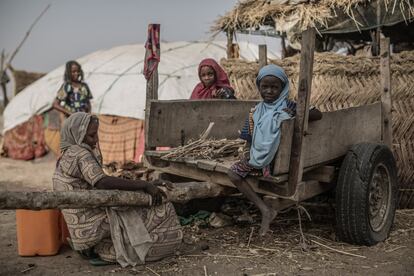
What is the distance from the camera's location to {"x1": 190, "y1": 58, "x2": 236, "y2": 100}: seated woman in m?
5.41

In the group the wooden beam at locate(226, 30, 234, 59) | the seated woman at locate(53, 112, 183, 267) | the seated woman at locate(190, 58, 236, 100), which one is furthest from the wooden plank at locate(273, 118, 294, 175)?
the wooden beam at locate(226, 30, 234, 59)

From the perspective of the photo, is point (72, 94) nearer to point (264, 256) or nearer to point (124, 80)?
point (124, 80)

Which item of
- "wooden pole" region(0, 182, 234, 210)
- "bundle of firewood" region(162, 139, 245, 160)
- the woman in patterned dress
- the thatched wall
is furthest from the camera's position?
the woman in patterned dress

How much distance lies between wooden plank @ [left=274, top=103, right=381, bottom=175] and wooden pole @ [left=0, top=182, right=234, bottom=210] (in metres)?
0.71

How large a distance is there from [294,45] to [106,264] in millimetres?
5374

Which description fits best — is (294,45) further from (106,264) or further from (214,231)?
(106,264)

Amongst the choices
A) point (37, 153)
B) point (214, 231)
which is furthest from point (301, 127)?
point (37, 153)

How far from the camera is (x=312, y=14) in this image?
6.62m

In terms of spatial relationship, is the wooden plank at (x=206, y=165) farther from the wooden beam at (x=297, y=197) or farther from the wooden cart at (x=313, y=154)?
the wooden beam at (x=297, y=197)

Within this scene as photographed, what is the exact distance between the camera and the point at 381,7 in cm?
666

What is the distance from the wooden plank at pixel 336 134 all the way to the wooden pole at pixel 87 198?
712 mm

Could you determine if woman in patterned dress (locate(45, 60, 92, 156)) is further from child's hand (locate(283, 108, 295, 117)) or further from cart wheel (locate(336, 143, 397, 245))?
cart wheel (locate(336, 143, 397, 245))

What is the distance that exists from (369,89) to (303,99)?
2841 millimetres

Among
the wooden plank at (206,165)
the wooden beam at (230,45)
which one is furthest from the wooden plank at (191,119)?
the wooden beam at (230,45)
